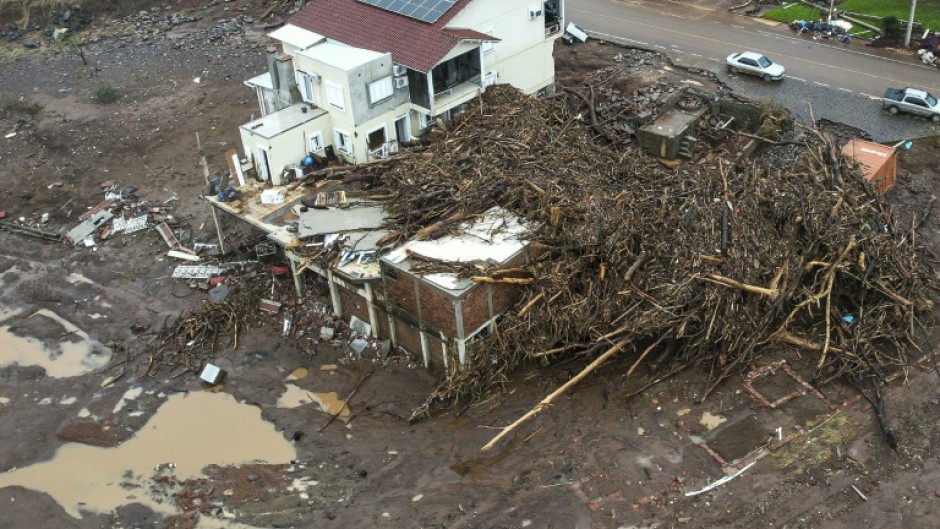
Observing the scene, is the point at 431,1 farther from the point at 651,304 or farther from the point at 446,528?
the point at 446,528

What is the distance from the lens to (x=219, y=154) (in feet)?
119

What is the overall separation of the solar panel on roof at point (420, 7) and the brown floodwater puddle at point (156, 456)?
15.4 m

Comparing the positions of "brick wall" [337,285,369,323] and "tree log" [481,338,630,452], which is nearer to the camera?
"tree log" [481,338,630,452]

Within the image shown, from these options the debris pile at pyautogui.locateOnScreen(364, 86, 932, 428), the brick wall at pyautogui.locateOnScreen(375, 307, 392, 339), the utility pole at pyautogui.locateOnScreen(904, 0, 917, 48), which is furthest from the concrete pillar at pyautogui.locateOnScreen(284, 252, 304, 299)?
the utility pole at pyautogui.locateOnScreen(904, 0, 917, 48)

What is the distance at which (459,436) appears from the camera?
22.7 meters

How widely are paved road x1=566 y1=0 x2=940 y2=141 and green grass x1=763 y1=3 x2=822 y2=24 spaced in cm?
96

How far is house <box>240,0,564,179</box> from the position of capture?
29250mm

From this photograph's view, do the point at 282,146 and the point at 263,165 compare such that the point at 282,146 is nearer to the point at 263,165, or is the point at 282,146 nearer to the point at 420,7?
the point at 263,165

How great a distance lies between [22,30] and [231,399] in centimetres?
3794

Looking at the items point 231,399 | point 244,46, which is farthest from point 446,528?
point 244,46

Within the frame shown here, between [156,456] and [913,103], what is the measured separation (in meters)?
31.1

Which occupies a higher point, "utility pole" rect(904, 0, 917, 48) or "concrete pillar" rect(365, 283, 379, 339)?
"utility pole" rect(904, 0, 917, 48)

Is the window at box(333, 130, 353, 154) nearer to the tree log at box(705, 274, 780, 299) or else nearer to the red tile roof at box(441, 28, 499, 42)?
the red tile roof at box(441, 28, 499, 42)

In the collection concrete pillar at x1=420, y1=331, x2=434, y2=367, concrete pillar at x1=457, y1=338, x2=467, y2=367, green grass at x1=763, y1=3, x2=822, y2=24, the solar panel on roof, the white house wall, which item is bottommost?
concrete pillar at x1=420, y1=331, x2=434, y2=367
